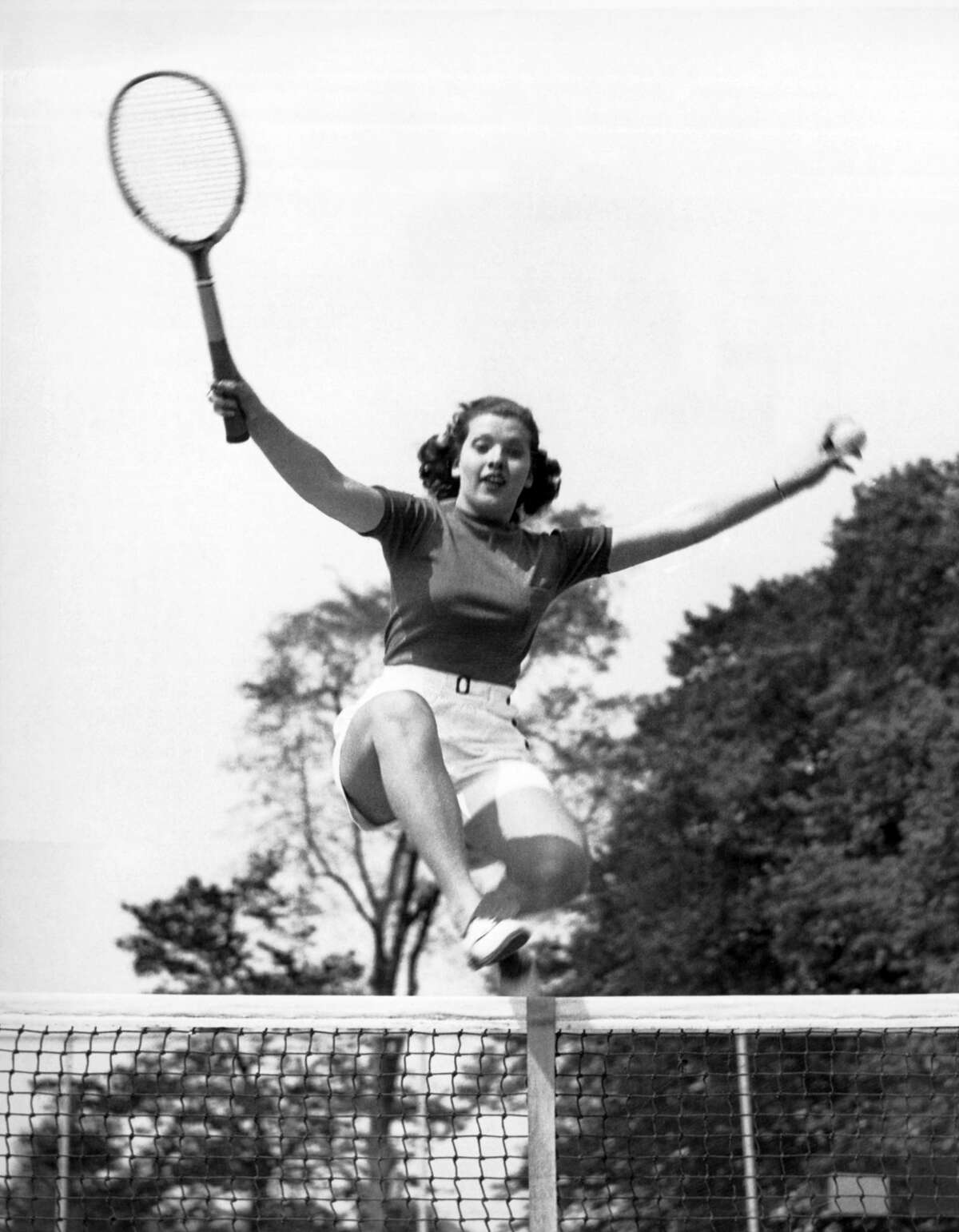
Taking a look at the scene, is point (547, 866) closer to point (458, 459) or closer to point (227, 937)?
point (458, 459)

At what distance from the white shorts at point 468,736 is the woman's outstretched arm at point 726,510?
540mm

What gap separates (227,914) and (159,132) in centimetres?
1647

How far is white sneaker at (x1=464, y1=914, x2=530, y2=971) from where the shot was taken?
3.72m

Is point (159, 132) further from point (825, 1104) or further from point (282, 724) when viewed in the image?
point (282, 724)

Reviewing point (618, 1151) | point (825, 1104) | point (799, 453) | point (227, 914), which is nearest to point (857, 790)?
point (825, 1104)

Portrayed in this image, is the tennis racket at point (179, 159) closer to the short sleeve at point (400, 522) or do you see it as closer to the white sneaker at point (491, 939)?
the short sleeve at point (400, 522)

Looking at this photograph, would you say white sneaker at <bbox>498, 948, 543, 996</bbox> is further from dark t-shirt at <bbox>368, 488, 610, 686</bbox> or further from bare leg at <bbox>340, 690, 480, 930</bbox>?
dark t-shirt at <bbox>368, 488, 610, 686</bbox>

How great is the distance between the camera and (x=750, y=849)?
833 inches

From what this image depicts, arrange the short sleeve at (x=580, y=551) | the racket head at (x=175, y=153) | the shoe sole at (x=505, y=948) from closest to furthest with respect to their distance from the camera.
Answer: the shoe sole at (x=505, y=948) → the racket head at (x=175, y=153) → the short sleeve at (x=580, y=551)

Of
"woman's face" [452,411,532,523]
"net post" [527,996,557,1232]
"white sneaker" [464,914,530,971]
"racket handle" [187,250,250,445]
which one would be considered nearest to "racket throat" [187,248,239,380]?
"racket handle" [187,250,250,445]

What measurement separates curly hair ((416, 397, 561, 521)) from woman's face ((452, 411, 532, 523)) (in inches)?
1.3

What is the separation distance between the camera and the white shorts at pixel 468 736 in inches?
168

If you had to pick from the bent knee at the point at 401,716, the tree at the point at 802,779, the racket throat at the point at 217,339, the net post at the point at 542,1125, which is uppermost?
the tree at the point at 802,779

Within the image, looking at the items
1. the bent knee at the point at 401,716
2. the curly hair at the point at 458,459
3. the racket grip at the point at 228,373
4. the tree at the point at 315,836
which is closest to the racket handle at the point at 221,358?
the racket grip at the point at 228,373
